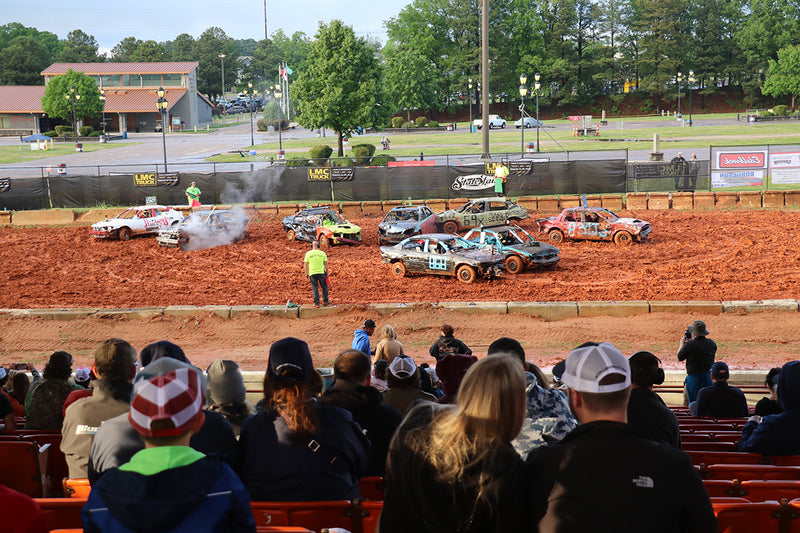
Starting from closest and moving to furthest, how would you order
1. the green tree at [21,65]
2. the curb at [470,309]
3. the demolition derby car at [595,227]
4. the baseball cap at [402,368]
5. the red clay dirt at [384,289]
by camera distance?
the baseball cap at [402,368]
the red clay dirt at [384,289]
the curb at [470,309]
the demolition derby car at [595,227]
the green tree at [21,65]

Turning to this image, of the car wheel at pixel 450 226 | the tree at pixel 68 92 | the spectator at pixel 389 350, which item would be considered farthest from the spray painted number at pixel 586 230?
the tree at pixel 68 92

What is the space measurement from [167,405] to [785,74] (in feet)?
379

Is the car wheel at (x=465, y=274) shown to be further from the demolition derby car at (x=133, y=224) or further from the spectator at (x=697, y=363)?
the demolition derby car at (x=133, y=224)

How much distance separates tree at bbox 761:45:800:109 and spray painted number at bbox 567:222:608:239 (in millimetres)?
89014

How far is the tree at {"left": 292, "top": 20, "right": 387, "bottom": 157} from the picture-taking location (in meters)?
53.6

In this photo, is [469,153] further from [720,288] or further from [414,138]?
[720,288]

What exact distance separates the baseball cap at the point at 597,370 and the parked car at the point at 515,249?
19146 millimetres

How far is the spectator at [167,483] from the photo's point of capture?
3.06 meters

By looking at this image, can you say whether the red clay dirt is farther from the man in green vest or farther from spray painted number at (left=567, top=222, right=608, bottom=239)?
the man in green vest

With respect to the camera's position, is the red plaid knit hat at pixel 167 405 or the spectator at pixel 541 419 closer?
the red plaid knit hat at pixel 167 405

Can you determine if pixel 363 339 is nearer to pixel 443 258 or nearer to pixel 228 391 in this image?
pixel 228 391

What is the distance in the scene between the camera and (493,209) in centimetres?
3134

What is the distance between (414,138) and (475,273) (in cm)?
7227

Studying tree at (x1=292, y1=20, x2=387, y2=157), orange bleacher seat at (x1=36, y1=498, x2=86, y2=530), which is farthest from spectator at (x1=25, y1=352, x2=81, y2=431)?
tree at (x1=292, y1=20, x2=387, y2=157)
